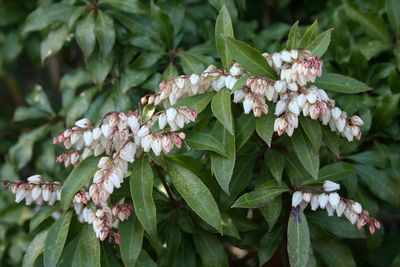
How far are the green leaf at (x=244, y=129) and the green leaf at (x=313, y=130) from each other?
15 cm

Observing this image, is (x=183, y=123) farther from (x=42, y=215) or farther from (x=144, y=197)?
(x=42, y=215)

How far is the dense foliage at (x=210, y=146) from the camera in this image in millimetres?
1762

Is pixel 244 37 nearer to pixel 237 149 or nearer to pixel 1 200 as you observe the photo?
pixel 237 149

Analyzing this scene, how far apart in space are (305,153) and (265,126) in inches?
5.5

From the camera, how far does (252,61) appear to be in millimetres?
1773

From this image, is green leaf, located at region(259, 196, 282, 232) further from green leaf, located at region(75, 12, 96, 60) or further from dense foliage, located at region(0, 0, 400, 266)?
green leaf, located at region(75, 12, 96, 60)

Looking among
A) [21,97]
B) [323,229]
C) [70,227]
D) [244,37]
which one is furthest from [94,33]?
[21,97]

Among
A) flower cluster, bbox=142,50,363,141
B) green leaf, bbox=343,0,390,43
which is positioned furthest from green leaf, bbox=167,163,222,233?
green leaf, bbox=343,0,390,43

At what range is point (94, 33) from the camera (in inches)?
92.9

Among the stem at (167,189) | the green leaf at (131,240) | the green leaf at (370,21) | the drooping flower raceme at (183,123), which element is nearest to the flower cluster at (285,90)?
the drooping flower raceme at (183,123)

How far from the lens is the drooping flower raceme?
5.57 ft

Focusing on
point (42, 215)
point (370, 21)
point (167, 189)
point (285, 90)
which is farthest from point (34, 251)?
point (370, 21)

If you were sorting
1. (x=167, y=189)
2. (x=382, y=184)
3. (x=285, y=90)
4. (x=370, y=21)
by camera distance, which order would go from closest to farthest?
(x=285, y=90), (x=167, y=189), (x=382, y=184), (x=370, y=21)

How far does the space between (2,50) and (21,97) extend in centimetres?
60
